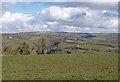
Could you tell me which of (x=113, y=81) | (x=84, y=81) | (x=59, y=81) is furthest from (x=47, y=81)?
(x=113, y=81)

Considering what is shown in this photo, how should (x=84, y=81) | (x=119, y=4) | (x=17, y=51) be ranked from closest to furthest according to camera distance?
(x=84, y=81) → (x=119, y=4) → (x=17, y=51)

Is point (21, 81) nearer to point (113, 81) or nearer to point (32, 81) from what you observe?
point (32, 81)

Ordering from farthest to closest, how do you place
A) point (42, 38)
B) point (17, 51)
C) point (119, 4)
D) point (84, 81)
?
point (42, 38)
point (17, 51)
point (119, 4)
point (84, 81)

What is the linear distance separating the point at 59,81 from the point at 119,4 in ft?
110

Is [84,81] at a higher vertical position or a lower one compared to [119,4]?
lower

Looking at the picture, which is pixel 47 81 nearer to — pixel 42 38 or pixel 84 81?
pixel 84 81

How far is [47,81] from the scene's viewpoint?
15477 millimetres

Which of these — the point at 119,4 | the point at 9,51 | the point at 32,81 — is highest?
the point at 119,4

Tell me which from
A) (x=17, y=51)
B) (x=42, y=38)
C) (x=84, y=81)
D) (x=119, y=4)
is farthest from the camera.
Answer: (x=42, y=38)

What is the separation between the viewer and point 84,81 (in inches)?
600

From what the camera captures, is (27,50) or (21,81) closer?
(21,81)

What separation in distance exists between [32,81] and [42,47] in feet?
244

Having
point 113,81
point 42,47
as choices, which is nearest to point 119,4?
point 113,81

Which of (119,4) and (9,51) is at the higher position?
(119,4)
